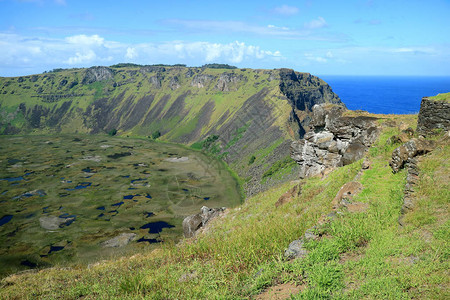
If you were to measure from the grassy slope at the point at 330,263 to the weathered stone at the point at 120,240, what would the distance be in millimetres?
42171

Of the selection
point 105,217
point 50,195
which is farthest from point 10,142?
point 105,217

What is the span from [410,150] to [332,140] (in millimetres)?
16678

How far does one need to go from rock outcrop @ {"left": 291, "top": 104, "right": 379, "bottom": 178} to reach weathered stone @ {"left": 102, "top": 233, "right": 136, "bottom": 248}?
40.3 m

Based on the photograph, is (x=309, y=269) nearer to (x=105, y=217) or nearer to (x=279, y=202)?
(x=279, y=202)

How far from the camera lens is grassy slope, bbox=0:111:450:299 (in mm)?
9016

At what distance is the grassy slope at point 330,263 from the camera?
9.02m

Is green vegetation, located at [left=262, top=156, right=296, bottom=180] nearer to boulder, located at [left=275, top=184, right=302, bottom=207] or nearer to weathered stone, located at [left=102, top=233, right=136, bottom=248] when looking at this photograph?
weathered stone, located at [left=102, top=233, right=136, bottom=248]

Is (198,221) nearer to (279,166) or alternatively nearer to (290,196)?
(290,196)

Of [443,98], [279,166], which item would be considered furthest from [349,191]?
[279,166]

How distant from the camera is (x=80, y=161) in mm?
122125

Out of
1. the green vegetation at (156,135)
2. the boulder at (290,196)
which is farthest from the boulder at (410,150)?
the green vegetation at (156,135)

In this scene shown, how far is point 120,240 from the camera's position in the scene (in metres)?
58.2

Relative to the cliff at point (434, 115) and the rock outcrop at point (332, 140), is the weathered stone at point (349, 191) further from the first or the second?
the rock outcrop at point (332, 140)

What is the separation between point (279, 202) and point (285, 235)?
13.4 m
